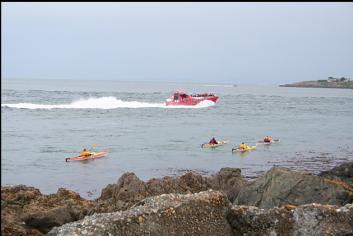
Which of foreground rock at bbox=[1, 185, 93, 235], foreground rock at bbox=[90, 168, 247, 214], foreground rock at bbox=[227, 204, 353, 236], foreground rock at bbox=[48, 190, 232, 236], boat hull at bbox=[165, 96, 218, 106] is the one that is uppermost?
foreground rock at bbox=[48, 190, 232, 236]

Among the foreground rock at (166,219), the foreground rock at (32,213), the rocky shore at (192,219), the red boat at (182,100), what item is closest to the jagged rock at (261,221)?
the rocky shore at (192,219)

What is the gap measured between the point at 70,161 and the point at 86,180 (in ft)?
17.3

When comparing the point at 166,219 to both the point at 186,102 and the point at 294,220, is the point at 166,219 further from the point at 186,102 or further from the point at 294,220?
the point at 186,102

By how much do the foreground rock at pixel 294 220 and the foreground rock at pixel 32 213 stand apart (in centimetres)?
337

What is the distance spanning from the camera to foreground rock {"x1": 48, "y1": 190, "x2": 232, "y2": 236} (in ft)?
20.9

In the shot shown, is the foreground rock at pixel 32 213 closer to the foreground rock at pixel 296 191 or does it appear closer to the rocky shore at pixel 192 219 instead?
the rocky shore at pixel 192 219

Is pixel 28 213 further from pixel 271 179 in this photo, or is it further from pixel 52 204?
pixel 271 179

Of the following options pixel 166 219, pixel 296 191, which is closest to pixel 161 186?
pixel 296 191

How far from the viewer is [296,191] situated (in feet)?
35.0

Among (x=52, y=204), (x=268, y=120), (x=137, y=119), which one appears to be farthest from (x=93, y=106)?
(x=52, y=204)

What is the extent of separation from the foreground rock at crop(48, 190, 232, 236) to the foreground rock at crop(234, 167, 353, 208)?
337 cm

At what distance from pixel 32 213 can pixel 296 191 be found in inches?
235

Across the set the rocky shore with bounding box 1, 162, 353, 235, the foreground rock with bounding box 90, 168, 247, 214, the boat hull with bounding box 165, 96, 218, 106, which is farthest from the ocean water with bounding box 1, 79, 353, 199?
the boat hull with bounding box 165, 96, 218, 106

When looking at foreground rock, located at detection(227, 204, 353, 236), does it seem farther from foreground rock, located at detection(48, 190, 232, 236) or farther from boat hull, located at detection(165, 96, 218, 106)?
boat hull, located at detection(165, 96, 218, 106)
